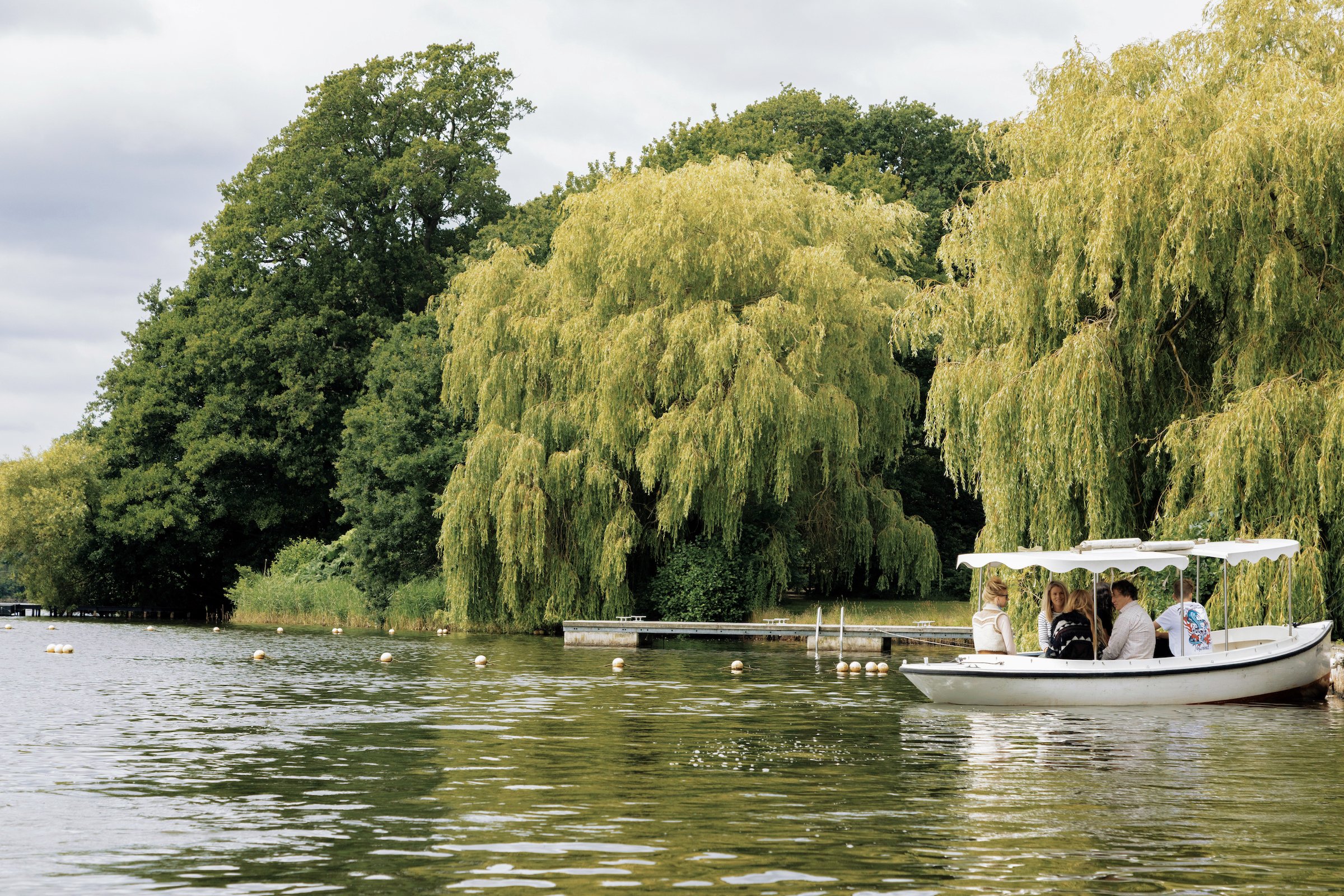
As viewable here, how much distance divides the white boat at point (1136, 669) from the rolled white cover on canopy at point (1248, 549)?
0.05ft

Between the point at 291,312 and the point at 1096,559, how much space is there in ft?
120

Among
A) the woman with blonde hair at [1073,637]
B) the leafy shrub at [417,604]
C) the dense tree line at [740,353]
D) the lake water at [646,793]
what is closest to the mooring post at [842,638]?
the dense tree line at [740,353]

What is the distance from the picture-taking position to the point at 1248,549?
16.9 metres

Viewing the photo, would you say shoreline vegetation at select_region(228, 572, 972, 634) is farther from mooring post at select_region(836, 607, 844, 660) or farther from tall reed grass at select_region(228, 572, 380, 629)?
mooring post at select_region(836, 607, 844, 660)

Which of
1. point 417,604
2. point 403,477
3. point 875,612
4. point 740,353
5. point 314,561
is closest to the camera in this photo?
point 740,353

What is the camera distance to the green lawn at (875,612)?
31984 millimetres

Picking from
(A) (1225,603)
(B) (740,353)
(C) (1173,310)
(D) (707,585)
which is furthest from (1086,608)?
(D) (707,585)

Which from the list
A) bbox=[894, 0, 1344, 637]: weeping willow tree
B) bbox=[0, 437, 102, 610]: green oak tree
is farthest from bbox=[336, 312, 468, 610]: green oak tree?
bbox=[894, 0, 1344, 637]: weeping willow tree

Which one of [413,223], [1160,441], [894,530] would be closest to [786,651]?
[894,530]

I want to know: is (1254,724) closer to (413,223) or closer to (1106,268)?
(1106,268)

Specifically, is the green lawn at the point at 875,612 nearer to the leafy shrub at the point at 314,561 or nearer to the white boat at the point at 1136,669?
the white boat at the point at 1136,669

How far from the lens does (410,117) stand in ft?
164

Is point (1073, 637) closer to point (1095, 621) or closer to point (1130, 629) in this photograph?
point (1095, 621)

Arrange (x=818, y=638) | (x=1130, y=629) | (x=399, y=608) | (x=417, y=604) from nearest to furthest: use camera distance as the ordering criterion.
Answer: (x=1130, y=629), (x=818, y=638), (x=417, y=604), (x=399, y=608)
